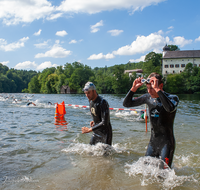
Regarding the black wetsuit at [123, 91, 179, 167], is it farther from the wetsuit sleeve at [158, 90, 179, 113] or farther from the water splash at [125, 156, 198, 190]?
the wetsuit sleeve at [158, 90, 179, 113]

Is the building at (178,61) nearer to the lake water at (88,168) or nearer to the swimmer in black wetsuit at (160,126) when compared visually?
the lake water at (88,168)

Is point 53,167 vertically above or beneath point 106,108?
beneath

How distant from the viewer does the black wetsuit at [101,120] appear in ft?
14.6

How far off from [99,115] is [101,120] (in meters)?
0.14

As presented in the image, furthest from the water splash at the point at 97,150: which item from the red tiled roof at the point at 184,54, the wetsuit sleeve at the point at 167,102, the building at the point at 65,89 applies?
the red tiled roof at the point at 184,54

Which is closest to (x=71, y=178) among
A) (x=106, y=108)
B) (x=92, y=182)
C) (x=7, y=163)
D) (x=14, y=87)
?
(x=92, y=182)

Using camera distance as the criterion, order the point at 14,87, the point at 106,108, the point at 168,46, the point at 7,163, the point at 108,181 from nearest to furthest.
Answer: the point at 108,181, the point at 106,108, the point at 7,163, the point at 168,46, the point at 14,87

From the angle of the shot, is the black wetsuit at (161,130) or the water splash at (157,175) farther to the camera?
the water splash at (157,175)

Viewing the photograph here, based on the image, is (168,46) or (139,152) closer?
(139,152)

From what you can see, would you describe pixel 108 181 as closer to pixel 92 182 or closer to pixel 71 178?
pixel 92 182

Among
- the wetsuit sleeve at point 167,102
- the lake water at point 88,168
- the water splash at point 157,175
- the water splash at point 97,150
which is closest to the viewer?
the wetsuit sleeve at point 167,102

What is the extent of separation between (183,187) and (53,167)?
295 cm

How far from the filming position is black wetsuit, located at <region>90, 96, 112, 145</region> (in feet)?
14.6

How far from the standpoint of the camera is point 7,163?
504cm
